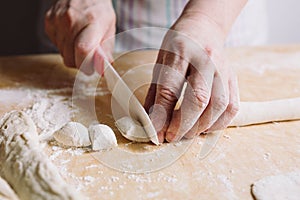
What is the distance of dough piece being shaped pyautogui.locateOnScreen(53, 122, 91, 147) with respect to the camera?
101cm

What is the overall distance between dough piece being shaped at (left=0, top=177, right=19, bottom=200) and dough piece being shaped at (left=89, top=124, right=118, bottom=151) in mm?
231

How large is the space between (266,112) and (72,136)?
49 centimetres

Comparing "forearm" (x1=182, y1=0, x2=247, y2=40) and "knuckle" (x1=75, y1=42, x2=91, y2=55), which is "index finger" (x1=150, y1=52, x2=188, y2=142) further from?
"knuckle" (x1=75, y1=42, x2=91, y2=55)

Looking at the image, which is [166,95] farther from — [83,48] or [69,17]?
[69,17]

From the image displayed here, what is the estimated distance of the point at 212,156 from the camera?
100 cm

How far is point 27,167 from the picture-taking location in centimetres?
86

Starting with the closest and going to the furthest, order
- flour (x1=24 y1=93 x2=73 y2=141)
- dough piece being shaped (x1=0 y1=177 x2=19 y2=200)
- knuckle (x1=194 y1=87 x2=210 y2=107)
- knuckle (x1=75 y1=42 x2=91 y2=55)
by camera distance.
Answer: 1. dough piece being shaped (x1=0 y1=177 x2=19 y2=200)
2. knuckle (x1=194 y1=87 x2=210 y2=107)
3. flour (x1=24 y1=93 x2=73 y2=141)
4. knuckle (x1=75 y1=42 x2=91 y2=55)

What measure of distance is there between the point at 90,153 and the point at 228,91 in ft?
1.13

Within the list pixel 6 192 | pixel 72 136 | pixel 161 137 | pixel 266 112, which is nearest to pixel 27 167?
pixel 6 192

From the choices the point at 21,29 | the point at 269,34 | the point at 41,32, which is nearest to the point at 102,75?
the point at 41,32

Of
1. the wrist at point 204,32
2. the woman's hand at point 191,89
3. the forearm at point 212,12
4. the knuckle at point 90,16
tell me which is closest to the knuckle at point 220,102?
the woman's hand at point 191,89

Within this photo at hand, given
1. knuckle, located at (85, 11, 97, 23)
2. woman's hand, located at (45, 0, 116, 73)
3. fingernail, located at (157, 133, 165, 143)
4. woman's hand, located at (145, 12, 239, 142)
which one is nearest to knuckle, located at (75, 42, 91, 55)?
woman's hand, located at (45, 0, 116, 73)

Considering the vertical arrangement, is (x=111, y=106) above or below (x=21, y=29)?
above

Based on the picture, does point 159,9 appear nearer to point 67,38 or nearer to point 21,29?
point 67,38
